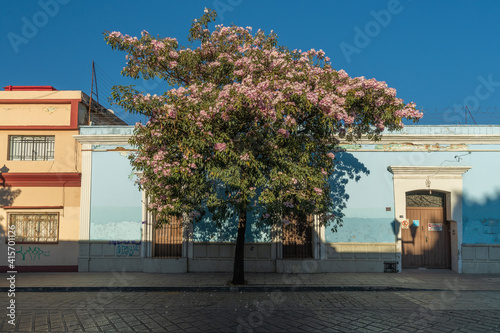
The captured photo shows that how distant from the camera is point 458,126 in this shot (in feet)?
39.3

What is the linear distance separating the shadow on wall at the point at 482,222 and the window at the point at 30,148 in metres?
13.4

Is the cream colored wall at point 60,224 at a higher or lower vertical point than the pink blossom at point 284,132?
lower

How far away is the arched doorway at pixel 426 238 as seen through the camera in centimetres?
1227

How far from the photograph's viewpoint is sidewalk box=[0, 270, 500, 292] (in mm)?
9797

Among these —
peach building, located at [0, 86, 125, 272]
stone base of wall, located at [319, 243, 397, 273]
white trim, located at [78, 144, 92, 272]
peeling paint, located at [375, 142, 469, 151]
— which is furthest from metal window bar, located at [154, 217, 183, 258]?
peeling paint, located at [375, 142, 469, 151]

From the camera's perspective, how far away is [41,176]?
12172mm

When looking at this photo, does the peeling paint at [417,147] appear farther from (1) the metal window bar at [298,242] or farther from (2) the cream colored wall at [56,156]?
(2) the cream colored wall at [56,156]

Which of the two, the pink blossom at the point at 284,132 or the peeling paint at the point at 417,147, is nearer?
the pink blossom at the point at 284,132

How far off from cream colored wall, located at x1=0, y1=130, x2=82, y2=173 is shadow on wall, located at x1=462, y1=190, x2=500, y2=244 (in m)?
12.4

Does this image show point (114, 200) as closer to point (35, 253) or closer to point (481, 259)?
point (35, 253)

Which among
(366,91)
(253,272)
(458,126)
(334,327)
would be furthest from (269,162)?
(458,126)

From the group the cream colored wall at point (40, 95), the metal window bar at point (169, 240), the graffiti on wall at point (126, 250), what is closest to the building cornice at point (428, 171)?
the metal window bar at point (169, 240)

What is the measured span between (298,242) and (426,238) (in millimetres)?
4158

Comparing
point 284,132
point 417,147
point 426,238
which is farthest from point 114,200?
point 426,238
